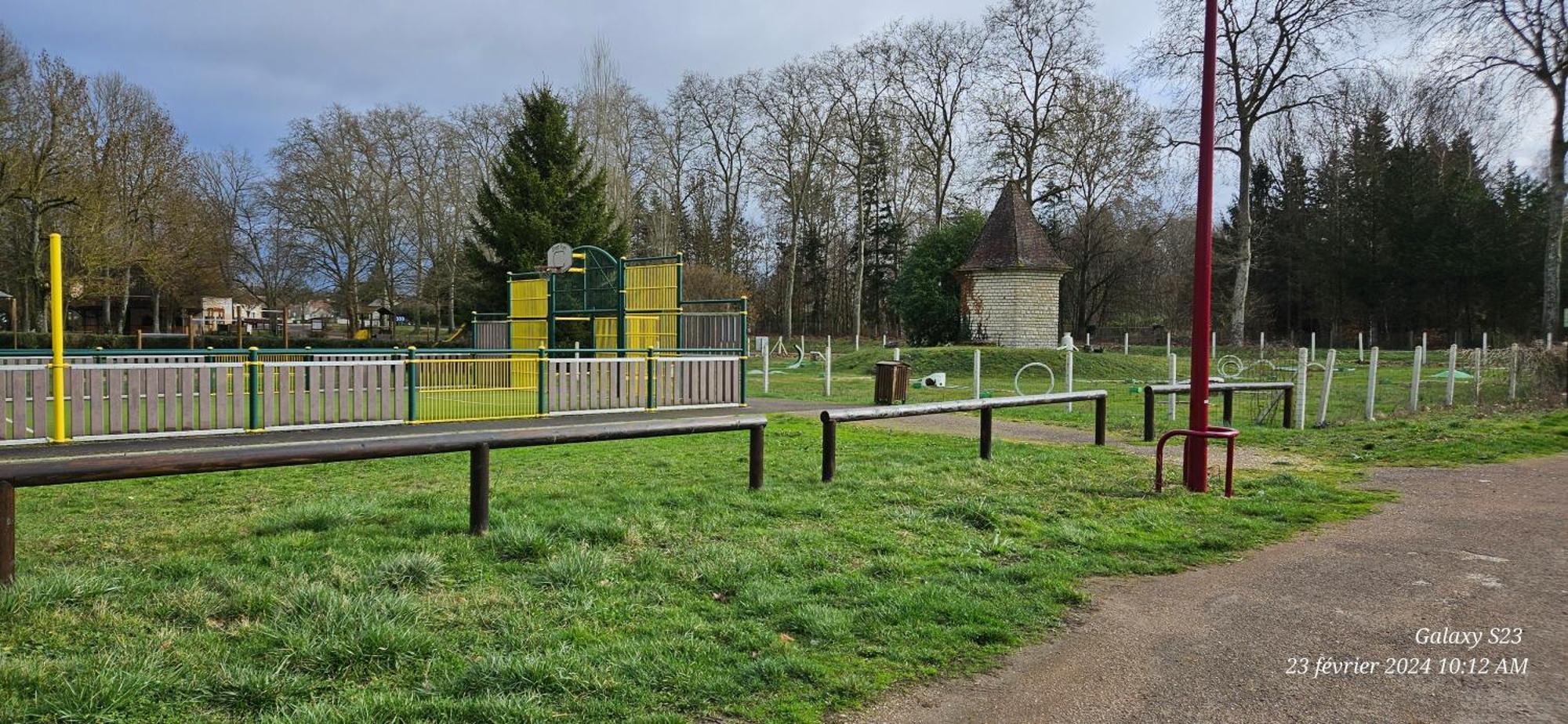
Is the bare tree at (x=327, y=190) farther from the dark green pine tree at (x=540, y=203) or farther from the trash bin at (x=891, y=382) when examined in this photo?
the trash bin at (x=891, y=382)

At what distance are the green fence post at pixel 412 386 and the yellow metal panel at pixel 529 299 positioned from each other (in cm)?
908

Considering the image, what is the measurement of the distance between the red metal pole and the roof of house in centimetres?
2854

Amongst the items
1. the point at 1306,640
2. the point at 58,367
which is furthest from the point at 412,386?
the point at 1306,640

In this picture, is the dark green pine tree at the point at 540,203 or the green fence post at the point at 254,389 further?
the dark green pine tree at the point at 540,203

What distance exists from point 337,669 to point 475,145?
2199 inches

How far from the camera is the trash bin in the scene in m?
19.3

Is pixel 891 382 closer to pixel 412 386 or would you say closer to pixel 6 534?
pixel 412 386

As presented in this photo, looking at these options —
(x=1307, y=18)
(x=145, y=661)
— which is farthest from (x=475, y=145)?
(x=145, y=661)

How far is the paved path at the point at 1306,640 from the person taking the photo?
3457mm

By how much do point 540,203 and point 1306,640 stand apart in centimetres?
3335

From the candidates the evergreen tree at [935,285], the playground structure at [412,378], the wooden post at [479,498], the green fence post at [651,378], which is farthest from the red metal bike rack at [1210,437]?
the evergreen tree at [935,285]

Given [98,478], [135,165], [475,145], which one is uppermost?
[475,145]

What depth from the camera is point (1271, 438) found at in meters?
12.2

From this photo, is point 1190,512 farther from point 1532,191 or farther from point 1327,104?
point 1532,191
